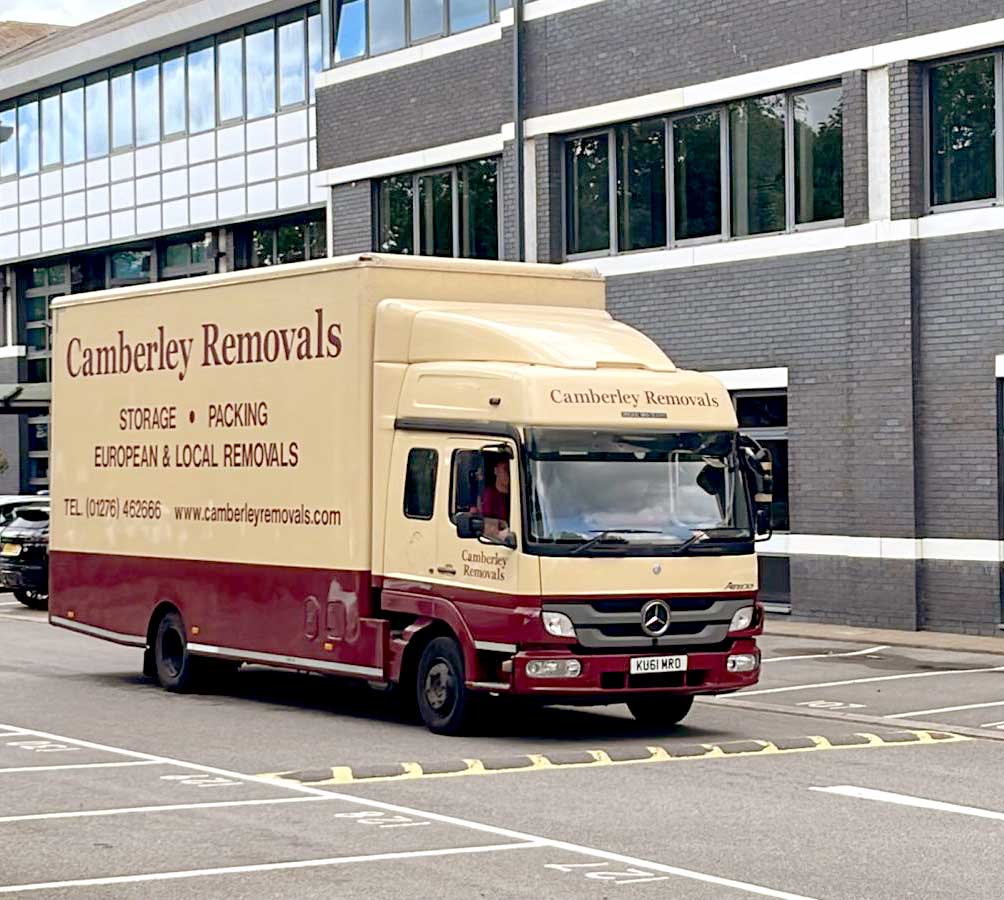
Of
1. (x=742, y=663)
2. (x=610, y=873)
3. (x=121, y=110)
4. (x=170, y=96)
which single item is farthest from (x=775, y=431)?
(x=121, y=110)

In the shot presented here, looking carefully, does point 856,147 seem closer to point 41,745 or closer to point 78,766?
point 41,745

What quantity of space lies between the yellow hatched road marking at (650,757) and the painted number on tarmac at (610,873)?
304 cm

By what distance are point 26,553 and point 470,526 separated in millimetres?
16946

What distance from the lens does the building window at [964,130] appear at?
2372cm

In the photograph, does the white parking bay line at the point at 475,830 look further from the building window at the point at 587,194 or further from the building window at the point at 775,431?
the building window at the point at 587,194

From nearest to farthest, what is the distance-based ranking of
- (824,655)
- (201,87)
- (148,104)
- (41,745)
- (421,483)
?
1. (41,745)
2. (421,483)
3. (824,655)
4. (201,87)
5. (148,104)

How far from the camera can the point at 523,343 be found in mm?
15312

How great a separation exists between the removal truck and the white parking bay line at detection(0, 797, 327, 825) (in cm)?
293

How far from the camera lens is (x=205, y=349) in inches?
702

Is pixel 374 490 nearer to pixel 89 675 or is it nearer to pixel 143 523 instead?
pixel 143 523

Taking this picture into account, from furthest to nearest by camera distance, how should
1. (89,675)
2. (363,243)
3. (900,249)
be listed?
(363,243)
(900,249)
(89,675)

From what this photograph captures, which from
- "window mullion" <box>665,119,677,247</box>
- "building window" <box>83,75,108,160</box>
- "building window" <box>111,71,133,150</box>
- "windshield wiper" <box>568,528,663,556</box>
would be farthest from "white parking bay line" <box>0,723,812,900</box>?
"building window" <box>83,75,108,160</box>

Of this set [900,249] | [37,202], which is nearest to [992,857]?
[900,249]

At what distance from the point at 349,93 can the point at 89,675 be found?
1470 centimetres
